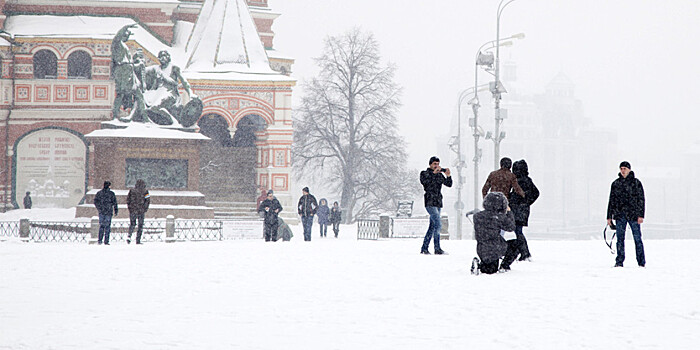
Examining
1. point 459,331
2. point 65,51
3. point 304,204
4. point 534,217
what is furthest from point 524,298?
point 534,217

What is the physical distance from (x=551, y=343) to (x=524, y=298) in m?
2.40

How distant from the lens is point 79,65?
132ft

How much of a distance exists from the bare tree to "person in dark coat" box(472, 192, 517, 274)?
32.9 meters

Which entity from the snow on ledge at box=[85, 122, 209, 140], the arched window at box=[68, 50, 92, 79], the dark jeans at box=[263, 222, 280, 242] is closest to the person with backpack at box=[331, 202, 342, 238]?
the snow on ledge at box=[85, 122, 209, 140]

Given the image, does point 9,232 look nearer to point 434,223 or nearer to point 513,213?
point 434,223

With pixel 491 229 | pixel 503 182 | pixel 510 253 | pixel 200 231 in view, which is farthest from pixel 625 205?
pixel 200 231

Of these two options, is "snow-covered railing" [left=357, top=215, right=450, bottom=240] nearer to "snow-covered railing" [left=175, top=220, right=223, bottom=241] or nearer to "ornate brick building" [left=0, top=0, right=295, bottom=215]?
"snow-covered railing" [left=175, top=220, right=223, bottom=241]

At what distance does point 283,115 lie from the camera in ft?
A: 131

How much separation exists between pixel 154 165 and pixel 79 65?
15.4m

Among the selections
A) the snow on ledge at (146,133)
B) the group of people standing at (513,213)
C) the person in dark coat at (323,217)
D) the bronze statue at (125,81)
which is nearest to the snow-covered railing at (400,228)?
the person in dark coat at (323,217)

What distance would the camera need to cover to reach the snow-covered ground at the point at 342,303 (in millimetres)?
6773

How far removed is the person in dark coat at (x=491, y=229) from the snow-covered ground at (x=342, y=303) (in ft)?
0.70

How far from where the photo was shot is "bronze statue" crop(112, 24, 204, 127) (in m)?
27.5

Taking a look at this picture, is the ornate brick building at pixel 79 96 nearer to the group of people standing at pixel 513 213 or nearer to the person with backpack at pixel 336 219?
the person with backpack at pixel 336 219
